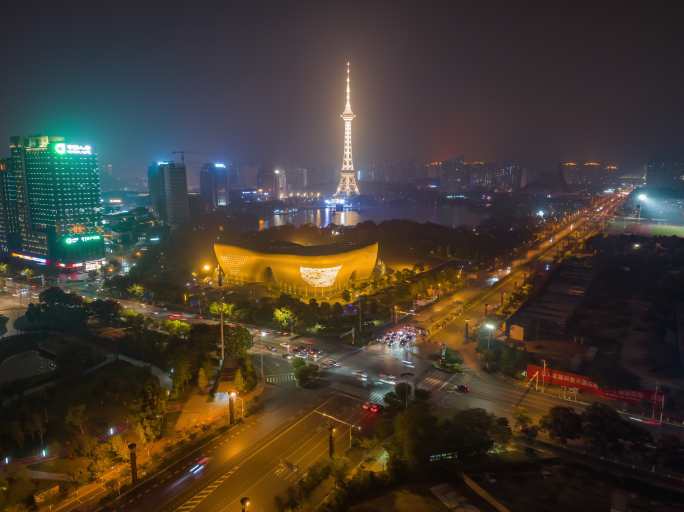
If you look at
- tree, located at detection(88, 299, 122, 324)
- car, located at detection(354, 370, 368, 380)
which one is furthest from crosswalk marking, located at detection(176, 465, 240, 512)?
tree, located at detection(88, 299, 122, 324)

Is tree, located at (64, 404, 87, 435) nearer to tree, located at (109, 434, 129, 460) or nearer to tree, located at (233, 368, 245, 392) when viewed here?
tree, located at (109, 434, 129, 460)

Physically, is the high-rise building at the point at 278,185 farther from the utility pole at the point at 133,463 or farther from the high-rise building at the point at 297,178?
the utility pole at the point at 133,463

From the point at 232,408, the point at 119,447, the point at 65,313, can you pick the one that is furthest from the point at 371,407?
the point at 65,313

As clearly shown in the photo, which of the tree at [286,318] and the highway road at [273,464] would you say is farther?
the tree at [286,318]

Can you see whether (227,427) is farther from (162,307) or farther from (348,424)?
(162,307)

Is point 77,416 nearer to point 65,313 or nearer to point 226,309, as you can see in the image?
point 226,309

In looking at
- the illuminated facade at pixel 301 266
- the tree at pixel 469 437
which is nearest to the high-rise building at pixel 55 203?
the illuminated facade at pixel 301 266

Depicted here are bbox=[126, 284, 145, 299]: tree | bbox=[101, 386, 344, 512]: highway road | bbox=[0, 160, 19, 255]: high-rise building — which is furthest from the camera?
bbox=[0, 160, 19, 255]: high-rise building
